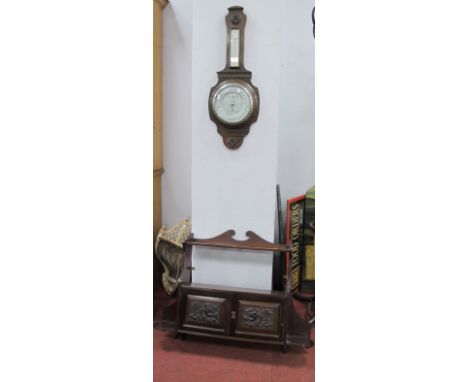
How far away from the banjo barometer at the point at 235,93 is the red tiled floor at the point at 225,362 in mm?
1035

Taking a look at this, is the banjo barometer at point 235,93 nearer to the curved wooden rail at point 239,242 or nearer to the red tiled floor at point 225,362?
the curved wooden rail at point 239,242

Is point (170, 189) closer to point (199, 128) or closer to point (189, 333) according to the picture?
point (199, 128)

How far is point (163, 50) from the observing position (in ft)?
9.50

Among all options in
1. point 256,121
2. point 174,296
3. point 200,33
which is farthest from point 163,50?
point 174,296

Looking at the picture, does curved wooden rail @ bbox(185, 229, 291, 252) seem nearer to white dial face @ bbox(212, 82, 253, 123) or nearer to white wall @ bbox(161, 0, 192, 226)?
white dial face @ bbox(212, 82, 253, 123)

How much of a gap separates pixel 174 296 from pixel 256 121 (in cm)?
136

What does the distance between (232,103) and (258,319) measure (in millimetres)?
1053

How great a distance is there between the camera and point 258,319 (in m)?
2.01

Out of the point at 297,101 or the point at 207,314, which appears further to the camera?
the point at 297,101

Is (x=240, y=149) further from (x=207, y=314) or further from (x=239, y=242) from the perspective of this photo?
(x=207, y=314)

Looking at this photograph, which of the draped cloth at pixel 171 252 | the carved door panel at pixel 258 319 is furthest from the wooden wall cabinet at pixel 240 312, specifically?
the draped cloth at pixel 171 252

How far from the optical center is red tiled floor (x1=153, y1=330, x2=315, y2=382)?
73.4 inches

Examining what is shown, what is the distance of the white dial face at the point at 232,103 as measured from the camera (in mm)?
2021

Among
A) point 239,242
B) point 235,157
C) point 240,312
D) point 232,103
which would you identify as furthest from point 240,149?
point 240,312
